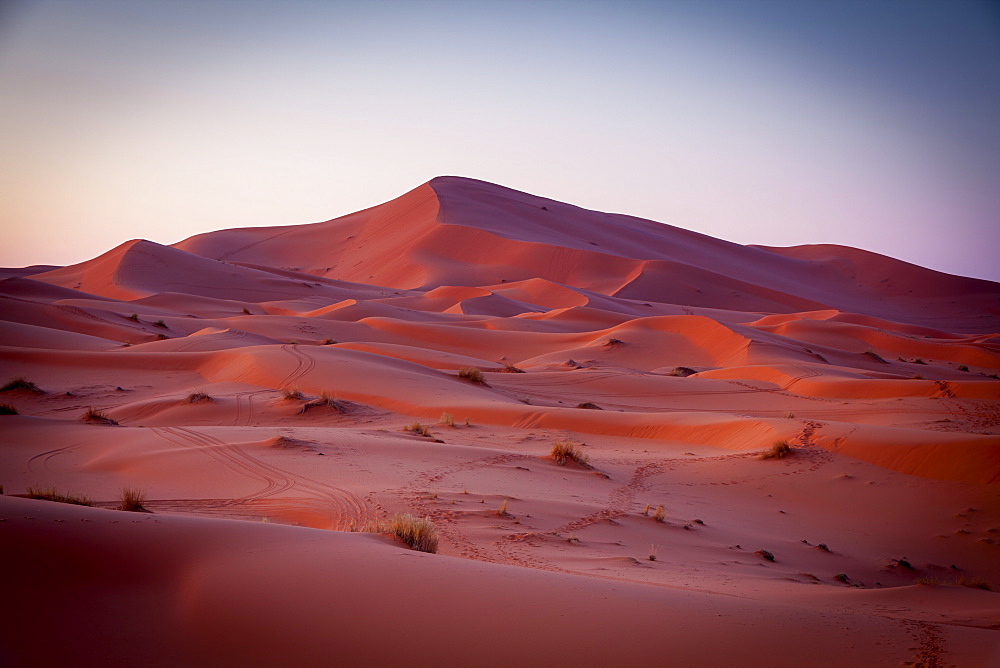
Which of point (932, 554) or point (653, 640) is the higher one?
point (653, 640)

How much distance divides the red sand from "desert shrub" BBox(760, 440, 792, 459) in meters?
0.13

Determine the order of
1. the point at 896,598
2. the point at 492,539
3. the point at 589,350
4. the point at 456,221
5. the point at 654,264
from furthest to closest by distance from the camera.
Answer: the point at 456,221, the point at 654,264, the point at 589,350, the point at 492,539, the point at 896,598

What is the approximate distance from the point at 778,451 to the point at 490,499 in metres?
5.73

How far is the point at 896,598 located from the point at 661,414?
959cm

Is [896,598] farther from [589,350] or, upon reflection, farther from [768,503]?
[589,350]

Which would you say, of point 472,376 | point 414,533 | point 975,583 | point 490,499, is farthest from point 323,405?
point 975,583

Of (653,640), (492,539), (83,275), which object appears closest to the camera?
(653,640)

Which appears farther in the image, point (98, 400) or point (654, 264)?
point (654, 264)

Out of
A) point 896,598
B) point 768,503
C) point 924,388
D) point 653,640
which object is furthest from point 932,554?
point 924,388

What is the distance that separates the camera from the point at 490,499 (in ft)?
25.5

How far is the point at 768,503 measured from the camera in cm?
965

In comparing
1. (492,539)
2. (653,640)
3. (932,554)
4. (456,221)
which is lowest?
(932,554)

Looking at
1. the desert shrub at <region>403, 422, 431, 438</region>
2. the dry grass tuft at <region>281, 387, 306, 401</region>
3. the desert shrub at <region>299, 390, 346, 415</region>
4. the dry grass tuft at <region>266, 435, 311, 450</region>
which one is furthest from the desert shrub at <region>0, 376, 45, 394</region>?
the desert shrub at <region>403, 422, 431, 438</region>

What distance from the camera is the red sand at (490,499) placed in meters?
3.35
